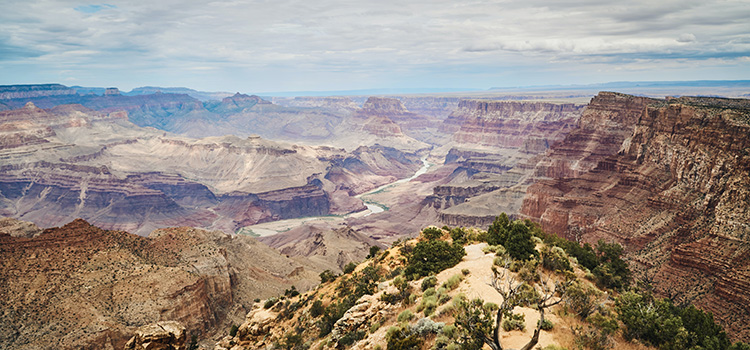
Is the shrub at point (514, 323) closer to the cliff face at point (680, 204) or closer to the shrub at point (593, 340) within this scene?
the shrub at point (593, 340)

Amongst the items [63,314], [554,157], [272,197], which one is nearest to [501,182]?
[554,157]

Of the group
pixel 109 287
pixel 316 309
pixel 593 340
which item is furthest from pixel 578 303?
pixel 109 287

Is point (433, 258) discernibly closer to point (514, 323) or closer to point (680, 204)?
point (514, 323)

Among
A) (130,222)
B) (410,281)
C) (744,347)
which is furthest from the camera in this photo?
(130,222)

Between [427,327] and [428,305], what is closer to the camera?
[427,327]

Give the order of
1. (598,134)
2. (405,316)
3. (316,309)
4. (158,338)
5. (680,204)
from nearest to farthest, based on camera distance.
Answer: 1. (158,338)
2. (405,316)
3. (316,309)
4. (680,204)
5. (598,134)

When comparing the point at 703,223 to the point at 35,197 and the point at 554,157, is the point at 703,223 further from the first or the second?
the point at 35,197

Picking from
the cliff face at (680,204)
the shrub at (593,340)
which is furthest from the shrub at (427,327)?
the cliff face at (680,204)
